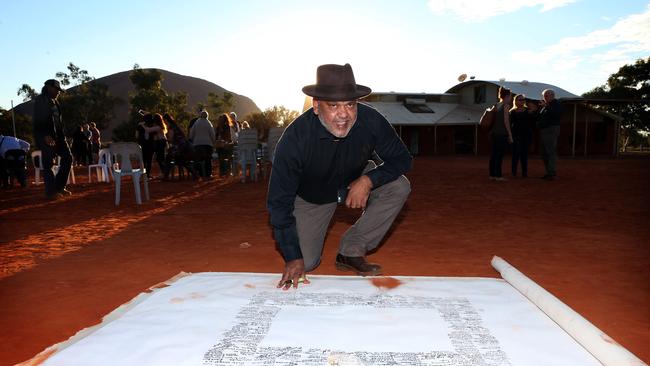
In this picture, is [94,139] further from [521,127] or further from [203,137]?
[521,127]

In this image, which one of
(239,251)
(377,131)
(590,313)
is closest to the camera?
(590,313)

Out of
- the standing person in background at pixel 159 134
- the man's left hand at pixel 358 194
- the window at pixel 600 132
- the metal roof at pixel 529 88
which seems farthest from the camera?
the metal roof at pixel 529 88

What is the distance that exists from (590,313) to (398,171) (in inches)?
60.0

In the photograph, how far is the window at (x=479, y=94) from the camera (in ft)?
100

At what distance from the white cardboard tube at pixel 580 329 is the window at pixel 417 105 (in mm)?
28469

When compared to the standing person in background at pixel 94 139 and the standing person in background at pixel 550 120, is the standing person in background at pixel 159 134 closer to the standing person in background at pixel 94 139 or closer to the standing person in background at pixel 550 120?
the standing person in background at pixel 94 139

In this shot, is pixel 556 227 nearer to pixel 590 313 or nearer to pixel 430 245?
pixel 430 245

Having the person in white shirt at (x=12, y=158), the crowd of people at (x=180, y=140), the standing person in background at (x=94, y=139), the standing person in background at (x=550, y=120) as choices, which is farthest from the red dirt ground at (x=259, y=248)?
the standing person in background at (x=94, y=139)

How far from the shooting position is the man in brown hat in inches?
106

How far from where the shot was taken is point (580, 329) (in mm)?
1846

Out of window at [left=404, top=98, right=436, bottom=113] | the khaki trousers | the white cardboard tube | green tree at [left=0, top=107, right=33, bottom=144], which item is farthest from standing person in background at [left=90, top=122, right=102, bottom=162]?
green tree at [left=0, top=107, right=33, bottom=144]

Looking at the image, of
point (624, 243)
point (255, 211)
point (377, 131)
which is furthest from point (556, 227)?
point (255, 211)

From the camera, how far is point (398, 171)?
330 centimetres

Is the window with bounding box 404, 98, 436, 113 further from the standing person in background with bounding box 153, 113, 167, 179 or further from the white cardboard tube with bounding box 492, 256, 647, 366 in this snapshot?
the white cardboard tube with bounding box 492, 256, 647, 366
